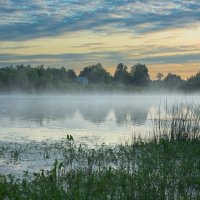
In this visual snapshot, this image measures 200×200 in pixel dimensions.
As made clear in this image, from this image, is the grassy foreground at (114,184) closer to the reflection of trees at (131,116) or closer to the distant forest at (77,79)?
the reflection of trees at (131,116)

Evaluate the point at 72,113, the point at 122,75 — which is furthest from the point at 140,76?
the point at 72,113

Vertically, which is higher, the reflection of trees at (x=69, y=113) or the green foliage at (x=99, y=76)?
the green foliage at (x=99, y=76)

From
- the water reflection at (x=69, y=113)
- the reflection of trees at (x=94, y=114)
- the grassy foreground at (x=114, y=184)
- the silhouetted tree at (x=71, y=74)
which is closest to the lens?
the grassy foreground at (x=114, y=184)

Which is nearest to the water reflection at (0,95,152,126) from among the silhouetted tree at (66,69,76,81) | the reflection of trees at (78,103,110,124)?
the reflection of trees at (78,103,110,124)

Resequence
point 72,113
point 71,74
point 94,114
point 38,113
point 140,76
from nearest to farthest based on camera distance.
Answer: point 38,113, point 94,114, point 72,113, point 140,76, point 71,74

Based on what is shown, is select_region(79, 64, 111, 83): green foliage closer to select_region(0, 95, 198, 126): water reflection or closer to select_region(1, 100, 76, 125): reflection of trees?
select_region(0, 95, 198, 126): water reflection

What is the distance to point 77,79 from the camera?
136m

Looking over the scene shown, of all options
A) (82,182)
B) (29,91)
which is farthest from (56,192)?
(29,91)

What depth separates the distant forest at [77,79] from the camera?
109 metres

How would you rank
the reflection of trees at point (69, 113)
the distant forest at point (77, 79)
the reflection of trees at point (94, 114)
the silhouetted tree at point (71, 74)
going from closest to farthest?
the reflection of trees at point (69, 113), the reflection of trees at point (94, 114), the distant forest at point (77, 79), the silhouetted tree at point (71, 74)

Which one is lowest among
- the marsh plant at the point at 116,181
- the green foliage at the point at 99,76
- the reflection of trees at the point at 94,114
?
the reflection of trees at the point at 94,114

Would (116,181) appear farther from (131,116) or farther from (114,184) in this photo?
(131,116)

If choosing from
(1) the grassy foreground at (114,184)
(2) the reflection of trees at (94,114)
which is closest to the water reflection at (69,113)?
(2) the reflection of trees at (94,114)

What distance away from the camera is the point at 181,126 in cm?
1798
